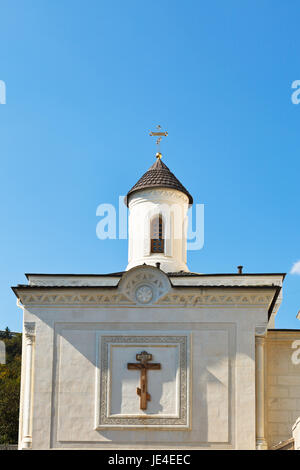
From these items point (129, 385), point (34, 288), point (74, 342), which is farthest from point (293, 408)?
point (34, 288)

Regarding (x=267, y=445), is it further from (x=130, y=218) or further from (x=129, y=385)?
(x=130, y=218)

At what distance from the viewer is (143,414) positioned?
1834cm

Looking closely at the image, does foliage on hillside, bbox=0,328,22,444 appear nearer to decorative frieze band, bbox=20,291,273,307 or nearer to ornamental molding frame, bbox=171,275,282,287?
ornamental molding frame, bbox=171,275,282,287

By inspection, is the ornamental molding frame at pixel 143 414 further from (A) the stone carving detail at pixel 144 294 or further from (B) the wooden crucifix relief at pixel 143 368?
(A) the stone carving detail at pixel 144 294

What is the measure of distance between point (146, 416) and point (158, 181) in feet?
29.9

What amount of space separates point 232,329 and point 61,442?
5.31 meters

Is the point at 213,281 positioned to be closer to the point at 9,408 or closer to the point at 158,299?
the point at 158,299

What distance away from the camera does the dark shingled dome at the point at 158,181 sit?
80.8 feet

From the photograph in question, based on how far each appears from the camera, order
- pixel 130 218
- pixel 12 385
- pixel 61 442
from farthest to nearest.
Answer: pixel 12 385 → pixel 130 218 → pixel 61 442

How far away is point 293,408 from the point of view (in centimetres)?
1956
